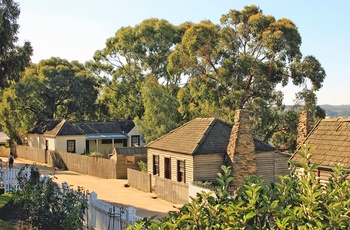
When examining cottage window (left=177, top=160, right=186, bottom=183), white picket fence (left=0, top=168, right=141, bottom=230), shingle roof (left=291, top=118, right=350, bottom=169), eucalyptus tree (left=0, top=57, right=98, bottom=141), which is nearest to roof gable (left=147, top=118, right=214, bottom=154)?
cottage window (left=177, top=160, right=186, bottom=183)

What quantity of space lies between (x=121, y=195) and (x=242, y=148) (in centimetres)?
827

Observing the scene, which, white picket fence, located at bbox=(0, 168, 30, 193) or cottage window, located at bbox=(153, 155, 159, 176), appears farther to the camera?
cottage window, located at bbox=(153, 155, 159, 176)

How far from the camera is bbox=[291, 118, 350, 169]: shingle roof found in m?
16.6

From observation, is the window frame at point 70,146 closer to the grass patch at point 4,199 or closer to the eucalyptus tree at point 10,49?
the eucalyptus tree at point 10,49

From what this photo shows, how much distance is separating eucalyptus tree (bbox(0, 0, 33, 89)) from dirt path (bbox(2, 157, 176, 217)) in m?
8.28

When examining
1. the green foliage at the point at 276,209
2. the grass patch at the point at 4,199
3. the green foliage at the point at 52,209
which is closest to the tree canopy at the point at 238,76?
the grass patch at the point at 4,199

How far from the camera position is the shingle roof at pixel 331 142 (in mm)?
16562

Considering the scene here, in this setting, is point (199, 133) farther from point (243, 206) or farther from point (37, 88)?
point (37, 88)

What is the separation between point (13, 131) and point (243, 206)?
192ft

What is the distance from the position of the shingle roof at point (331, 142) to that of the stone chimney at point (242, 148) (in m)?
7.21

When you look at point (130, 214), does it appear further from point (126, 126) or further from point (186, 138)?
point (126, 126)

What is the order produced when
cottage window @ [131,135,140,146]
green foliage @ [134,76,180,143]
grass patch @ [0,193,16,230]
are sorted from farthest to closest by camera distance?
cottage window @ [131,135,140,146], green foliage @ [134,76,180,143], grass patch @ [0,193,16,230]

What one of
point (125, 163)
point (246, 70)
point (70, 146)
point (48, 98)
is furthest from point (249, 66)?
point (48, 98)

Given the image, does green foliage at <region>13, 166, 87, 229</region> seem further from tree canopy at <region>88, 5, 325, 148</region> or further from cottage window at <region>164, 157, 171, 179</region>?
tree canopy at <region>88, 5, 325, 148</region>
